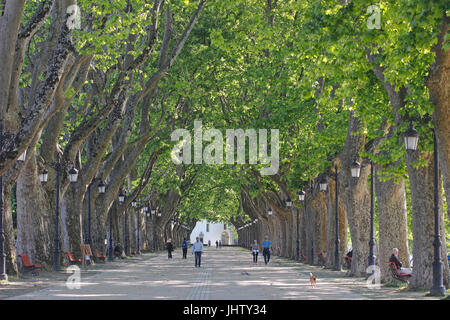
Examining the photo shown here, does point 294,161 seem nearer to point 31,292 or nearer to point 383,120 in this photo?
point 383,120

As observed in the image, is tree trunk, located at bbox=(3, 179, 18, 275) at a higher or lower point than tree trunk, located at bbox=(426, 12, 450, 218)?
lower

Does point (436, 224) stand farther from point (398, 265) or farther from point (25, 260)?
point (25, 260)

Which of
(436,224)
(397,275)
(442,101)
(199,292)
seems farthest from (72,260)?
(442,101)

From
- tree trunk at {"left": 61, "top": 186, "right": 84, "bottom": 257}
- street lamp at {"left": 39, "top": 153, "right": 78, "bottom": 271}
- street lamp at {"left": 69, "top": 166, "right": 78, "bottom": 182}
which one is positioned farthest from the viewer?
tree trunk at {"left": 61, "top": 186, "right": 84, "bottom": 257}

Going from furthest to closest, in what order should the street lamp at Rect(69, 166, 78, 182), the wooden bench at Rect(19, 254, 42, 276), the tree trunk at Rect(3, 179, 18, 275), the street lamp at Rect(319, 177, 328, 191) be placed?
the street lamp at Rect(319, 177, 328, 191)
the street lamp at Rect(69, 166, 78, 182)
the wooden bench at Rect(19, 254, 42, 276)
the tree trunk at Rect(3, 179, 18, 275)

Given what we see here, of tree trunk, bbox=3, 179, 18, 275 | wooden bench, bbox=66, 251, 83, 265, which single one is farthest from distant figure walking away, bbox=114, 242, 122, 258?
tree trunk, bbox=3, 179, 18, 275

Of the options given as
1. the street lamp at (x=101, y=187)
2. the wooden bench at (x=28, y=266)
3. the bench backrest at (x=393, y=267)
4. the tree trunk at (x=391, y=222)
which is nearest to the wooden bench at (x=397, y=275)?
the bench backrest at (x=393, y=267)

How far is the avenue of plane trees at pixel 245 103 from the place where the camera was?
59.4ft

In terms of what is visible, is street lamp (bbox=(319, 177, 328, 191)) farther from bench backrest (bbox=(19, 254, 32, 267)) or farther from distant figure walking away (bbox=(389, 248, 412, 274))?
bench backrest (bbox=(19, 254, 32, 267))

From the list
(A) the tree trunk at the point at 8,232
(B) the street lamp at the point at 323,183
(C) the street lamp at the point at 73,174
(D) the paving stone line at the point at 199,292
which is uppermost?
(C) the street lamp at the point at 73,174

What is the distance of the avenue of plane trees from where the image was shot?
1809 centimetres

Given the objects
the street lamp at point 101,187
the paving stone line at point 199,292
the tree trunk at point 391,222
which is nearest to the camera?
the paving stone line at point 199,292

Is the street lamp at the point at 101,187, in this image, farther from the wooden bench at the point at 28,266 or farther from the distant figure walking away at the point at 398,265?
the distant figure walking away at the point at 398,265

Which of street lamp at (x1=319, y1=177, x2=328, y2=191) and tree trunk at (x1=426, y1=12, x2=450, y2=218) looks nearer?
tree trunk at (x1=426, y1=12, x2=450, y2=218)
